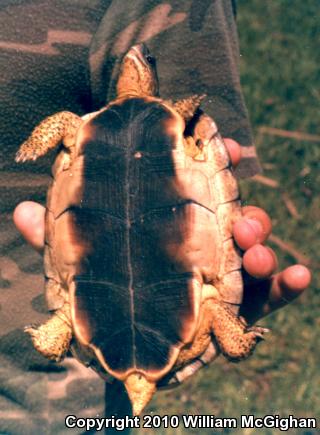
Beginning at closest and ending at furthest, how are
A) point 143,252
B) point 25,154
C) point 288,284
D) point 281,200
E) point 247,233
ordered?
point 143,252 → point 247,233 → point 288,284 → point 25,154 → point 281,200

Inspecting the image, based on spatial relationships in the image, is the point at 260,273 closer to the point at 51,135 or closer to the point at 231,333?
the point at 231,333

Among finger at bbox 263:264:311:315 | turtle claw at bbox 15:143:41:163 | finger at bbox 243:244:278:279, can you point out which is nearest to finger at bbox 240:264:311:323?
finger at bbox 263:264:311:315

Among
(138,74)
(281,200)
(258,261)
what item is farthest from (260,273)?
Result: (281,200)

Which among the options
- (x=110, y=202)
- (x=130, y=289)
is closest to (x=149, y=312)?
(x=130, y=289)

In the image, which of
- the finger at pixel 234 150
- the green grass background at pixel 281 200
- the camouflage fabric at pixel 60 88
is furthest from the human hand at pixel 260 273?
the green grass background at pixel 281 200

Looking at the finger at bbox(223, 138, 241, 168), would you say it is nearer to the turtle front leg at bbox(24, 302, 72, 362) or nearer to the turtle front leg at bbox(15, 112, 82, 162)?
the turtle front leg at bbox(15, 112, 82, 162)

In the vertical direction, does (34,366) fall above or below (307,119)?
below

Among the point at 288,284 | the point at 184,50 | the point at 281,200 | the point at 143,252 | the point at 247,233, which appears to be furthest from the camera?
the point at 281,200

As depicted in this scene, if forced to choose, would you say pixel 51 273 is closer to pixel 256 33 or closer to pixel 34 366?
pixel 34 366
